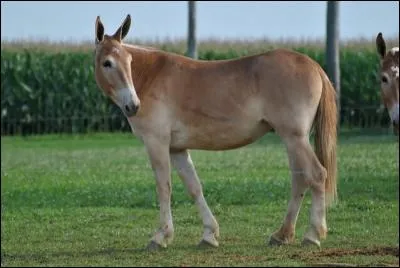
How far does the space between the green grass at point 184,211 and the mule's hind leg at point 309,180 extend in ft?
0.60

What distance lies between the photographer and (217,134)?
12.6 metres

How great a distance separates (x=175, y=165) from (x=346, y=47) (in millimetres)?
28232

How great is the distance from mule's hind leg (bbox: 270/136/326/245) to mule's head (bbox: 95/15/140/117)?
162 centimetres

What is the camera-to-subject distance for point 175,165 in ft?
42.8

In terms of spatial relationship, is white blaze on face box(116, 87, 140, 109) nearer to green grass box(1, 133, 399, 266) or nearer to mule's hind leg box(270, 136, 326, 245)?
green grass box(1, 133, 399, 266)

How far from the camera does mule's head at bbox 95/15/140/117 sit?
12086mm

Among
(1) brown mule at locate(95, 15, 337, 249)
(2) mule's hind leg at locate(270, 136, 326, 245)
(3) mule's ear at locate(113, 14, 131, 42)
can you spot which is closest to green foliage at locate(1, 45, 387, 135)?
(3) mule's ear at locate(113, 14, 131, 42)

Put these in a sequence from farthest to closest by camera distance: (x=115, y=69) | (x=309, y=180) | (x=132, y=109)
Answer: (x=309, y=180) < (x=115, y=69) < (x=132, y=109)

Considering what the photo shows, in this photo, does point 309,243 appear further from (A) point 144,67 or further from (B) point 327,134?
(A) point 144,67

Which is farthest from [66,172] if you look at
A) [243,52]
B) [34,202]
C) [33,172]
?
[243,52]

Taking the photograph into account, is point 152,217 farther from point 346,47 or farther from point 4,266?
point 346,47

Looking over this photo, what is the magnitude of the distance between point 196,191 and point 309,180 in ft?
3.95

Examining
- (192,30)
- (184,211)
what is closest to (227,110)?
(184,211)

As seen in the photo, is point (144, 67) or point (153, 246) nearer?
point (153, 246)
